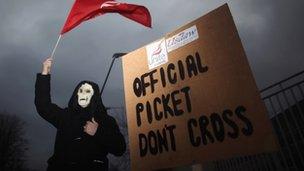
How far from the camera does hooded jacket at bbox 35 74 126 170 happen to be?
4.22 metres

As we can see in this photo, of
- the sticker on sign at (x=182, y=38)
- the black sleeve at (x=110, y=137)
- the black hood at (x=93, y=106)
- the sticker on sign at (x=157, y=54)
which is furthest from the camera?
the black hood at (x=93, y=106)

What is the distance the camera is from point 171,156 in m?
3.42

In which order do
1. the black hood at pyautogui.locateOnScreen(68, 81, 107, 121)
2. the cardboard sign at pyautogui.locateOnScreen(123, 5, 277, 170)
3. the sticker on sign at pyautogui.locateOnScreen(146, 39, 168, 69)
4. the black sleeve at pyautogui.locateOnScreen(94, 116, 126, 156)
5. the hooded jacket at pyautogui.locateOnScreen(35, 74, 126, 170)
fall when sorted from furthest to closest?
the black hood at pyautogui.locateOnScreen(68, 81, 107, 121)
the black sleeve at pyautogui.locateOnScreen(94, 116, 126, 156)
the hooded jacket at pyautogui.locateOnScreen(35, 74, 126, 170)
the sticker on sign at pyautogui.locateOnScreen(146, 39, 168, 69)
the cardboard sign at pyautogui.locateOnScreen(123, 5, 277, 170)

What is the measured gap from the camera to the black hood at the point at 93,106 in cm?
468

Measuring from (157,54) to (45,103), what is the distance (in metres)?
1.76

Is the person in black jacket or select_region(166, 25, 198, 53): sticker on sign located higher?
select_region(166, 25, 198, 53): sticker on sign

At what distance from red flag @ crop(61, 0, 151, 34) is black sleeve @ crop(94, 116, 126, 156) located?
150cm

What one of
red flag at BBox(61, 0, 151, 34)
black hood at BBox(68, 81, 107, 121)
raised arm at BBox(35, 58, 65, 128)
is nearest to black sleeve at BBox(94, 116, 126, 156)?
black hood at BBox(68, 81, 107, 121)

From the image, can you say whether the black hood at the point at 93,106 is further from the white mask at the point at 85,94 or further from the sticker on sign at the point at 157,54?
the sticker on sign at the point at 157,54

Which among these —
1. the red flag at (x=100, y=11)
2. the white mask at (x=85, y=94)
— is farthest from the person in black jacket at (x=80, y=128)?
the red flag at (x=100, y=11)

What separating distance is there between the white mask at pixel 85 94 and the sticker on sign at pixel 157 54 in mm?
1253

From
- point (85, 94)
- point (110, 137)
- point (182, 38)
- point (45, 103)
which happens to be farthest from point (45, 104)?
point (182, 38)

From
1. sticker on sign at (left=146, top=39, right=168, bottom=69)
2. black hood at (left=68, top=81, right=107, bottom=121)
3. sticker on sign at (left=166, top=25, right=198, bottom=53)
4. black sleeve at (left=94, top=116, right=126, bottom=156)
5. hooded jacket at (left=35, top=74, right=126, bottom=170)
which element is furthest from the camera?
black hood at (left=68, top=81, right=107, bottom=121)

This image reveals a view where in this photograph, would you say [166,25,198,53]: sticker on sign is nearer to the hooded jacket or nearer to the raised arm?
the hooded jacket
